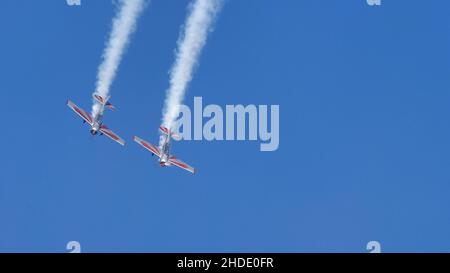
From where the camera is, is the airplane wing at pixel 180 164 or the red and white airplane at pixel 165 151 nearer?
the red and white airplane at pixel 165 151

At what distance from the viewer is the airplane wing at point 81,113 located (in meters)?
50.8

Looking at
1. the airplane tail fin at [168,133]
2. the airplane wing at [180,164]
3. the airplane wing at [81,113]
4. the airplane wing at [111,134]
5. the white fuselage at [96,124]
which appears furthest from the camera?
the airplane wing at [180,164]

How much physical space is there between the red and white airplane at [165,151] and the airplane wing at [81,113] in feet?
7.54

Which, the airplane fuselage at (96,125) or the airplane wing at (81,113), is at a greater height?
the airplane wing at (81,113)

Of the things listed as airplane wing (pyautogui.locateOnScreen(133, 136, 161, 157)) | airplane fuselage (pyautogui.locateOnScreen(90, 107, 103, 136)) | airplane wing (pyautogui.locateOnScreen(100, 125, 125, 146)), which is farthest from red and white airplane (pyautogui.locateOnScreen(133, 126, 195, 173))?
airplane fuselage (pyautogui.locateOnScreen(90, 107, 103, 136))

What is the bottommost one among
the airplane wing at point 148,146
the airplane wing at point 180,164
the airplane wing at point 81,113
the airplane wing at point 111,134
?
the airplane wing at point 180,164

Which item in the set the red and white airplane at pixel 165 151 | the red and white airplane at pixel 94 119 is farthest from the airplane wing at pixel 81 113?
the red and white airplane at pixel 165 151

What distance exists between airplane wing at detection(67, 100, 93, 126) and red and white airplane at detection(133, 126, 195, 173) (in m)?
2.30

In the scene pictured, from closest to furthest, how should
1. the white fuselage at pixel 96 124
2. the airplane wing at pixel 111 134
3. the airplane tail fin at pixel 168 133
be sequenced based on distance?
the airplane tail fin at pixel 168 133
the white fuselage at pixel 96 124
the airplane wing at pixel 111 134

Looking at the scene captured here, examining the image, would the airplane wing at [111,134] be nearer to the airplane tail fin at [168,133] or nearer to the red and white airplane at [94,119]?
the red and white airplane at [94,119]

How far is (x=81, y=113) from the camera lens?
51.0 meters

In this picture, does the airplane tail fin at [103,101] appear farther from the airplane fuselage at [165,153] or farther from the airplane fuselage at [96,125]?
the airplane fuselage at [165,153]
